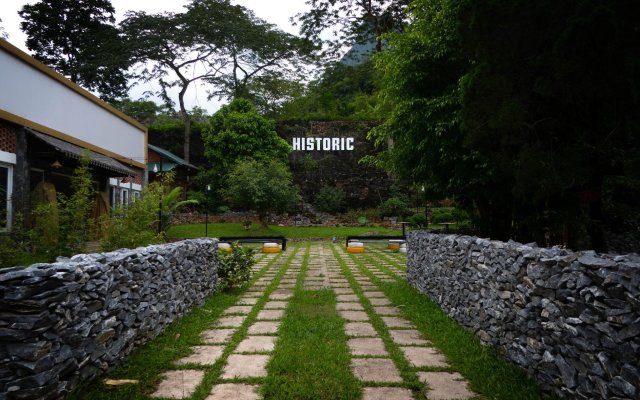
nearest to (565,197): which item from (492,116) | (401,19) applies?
(492,116)

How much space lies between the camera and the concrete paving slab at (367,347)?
3.82 metres

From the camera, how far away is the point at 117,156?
1497cm

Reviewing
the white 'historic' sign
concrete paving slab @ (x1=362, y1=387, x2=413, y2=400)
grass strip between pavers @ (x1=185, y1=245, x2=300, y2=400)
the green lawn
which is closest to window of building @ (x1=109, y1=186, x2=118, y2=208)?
the green lawn

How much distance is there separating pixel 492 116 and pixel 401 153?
2.54 meters

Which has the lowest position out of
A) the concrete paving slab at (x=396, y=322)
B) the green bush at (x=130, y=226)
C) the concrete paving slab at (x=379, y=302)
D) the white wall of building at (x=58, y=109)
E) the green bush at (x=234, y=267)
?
the concrete paving slab at (x=396, y=322)

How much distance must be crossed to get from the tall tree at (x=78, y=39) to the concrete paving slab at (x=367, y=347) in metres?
25.6

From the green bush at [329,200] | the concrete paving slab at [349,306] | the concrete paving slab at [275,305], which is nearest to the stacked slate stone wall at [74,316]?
the concrete paving slab at [275,305]

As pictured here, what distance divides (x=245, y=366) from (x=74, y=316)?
53.9 inches

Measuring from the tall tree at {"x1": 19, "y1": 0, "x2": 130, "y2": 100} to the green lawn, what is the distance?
12.1 m

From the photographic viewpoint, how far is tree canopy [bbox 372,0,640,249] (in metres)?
3.49

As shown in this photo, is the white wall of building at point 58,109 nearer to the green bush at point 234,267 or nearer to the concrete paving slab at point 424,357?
the green bush at point 234,267

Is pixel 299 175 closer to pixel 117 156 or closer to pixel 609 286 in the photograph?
pixel 117 156

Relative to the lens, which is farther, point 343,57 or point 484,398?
point 343,57

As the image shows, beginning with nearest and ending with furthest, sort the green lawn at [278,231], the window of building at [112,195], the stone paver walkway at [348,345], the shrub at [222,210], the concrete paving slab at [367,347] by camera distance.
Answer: the stone paver walkway at [348,345] → the concrete paving slab at [367,347] → the window of building at [112,195] → the green lawn at [278,231] → the shrub at [222,210]
